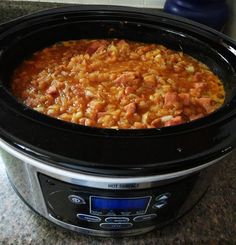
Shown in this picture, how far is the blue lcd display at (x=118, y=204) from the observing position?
666 mm

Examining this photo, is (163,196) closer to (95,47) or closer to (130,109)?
(130,109)

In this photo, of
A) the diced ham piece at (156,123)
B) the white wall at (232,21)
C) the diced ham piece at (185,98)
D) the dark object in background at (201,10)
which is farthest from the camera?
the white wall at (232,21)

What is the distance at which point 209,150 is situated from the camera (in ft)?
2.06

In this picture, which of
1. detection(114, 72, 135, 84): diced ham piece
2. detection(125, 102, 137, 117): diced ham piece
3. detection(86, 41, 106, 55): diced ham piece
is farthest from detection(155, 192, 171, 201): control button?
detection(86, 41, 106, 55): diced ham piece

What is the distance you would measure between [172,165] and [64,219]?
293 millimetres

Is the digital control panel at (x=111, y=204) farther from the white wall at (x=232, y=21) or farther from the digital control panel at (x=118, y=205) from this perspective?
the white wall at (x=232, y=21)

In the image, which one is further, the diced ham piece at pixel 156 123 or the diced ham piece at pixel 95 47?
the diced ham piece at pixel 95 47

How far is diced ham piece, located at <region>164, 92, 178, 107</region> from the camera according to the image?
91 centimetres

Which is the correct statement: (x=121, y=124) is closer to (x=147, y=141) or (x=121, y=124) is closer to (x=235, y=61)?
(x=147, y=141)

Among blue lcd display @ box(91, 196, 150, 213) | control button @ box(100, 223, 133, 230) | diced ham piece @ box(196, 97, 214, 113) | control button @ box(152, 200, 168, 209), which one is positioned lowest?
control button @ box(100, 223, 133, 230)

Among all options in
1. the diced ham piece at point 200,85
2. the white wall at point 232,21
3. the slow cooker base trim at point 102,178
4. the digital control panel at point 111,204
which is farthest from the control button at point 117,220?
the white wall at point 232,21

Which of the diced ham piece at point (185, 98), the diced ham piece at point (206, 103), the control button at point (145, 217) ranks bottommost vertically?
the control button at point (145, 217)

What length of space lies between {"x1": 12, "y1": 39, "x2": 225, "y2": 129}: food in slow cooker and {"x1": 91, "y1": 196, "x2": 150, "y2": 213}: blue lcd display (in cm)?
20

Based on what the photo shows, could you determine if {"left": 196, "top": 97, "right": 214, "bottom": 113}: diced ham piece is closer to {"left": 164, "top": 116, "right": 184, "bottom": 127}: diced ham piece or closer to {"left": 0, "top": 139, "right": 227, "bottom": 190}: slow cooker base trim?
{"left": 164, "top": 116, "right": 184, "bottom": 127}: diced ham piece
